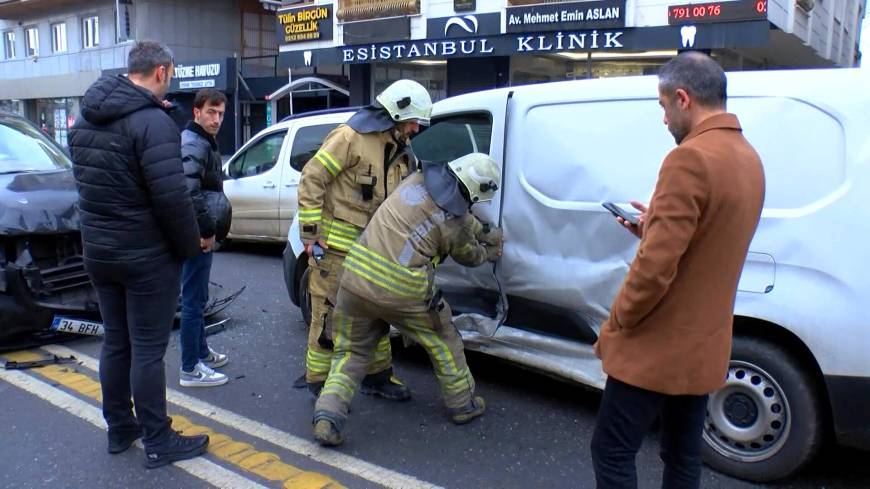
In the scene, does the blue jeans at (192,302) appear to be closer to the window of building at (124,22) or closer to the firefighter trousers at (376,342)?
the firefighter trousers at (376,342)

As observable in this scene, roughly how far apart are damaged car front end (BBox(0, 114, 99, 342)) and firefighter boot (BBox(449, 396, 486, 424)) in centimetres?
286

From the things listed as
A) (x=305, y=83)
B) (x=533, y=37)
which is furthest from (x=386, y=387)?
(x=305, y=83)

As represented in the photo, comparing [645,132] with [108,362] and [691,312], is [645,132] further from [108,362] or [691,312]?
[108,362]

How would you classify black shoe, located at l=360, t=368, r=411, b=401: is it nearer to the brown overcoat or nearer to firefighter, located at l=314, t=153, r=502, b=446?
firefighter, located at l=314, t=153, r=502, b=446

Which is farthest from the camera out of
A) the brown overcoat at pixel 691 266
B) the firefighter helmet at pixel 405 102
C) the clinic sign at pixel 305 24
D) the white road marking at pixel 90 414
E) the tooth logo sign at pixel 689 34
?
the clinic sign at pixel 305 24

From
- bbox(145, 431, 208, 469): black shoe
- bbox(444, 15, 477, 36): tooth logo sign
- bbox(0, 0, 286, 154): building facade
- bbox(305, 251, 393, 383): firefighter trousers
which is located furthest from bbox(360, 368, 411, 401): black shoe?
bbox(0, 0, 286, 154): building facade

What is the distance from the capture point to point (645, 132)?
348cm

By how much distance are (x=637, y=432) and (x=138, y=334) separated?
228 cm

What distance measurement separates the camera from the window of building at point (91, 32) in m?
23.9

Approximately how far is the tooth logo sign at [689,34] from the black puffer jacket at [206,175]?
914 centimetres

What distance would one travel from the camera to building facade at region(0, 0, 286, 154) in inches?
775

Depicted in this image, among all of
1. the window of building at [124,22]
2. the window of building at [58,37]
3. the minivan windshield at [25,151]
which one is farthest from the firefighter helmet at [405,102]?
the window of building at [58,37]

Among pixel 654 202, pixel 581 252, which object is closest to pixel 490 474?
pixel 581 252

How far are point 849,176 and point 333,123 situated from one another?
5.96 meters
